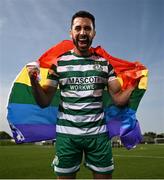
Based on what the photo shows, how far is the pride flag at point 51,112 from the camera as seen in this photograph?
469cm

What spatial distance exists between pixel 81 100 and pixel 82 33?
594 millimetres

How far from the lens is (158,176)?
9672 mm

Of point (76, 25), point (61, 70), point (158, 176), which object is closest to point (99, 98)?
point (61, 70)

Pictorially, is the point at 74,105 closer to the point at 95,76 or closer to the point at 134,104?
the point at 95,76

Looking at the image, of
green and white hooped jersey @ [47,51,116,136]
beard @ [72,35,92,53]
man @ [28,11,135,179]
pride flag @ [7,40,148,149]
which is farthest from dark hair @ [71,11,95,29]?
pride flag @ [7,40,148,149]

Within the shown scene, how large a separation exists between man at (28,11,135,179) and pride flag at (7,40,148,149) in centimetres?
52

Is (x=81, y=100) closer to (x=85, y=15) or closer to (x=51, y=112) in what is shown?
(x=85, y=15)

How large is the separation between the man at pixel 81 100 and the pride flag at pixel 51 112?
523 mm

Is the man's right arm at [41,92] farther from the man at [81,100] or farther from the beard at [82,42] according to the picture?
the beard at [82,42]

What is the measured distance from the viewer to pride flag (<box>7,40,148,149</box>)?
185 inches

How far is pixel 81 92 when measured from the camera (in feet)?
12.3

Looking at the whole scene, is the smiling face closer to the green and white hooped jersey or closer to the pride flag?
the green and white hooped jersey

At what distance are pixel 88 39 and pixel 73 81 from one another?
15.7 inches

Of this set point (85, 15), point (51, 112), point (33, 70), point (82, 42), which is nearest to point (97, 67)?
point (82, 42)
